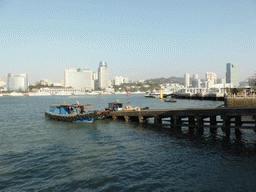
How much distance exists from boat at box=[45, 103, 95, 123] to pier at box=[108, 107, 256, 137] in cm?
513

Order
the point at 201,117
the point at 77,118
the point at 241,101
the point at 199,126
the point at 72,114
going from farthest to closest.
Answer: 1. the point at 241,101
2. the point at 72,114
3. the point at 77,118
4. the point at 201,117
5. the point at 199,126

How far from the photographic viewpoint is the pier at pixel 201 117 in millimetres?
23562

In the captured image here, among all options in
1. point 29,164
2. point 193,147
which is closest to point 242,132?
point 193,147

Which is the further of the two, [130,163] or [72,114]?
[72,114]

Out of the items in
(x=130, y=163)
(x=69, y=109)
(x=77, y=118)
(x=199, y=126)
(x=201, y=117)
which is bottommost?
(x=130, y=163)

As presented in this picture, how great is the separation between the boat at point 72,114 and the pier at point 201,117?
5.13m

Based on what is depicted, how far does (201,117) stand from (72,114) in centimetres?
2365

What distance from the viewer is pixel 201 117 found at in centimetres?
2786

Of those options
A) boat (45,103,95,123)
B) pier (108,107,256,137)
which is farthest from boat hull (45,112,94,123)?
pier (108,107,256,137)

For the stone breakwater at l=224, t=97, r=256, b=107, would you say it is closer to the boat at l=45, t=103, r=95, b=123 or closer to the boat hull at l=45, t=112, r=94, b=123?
the boat at l=45, t=103, r=95, b=123

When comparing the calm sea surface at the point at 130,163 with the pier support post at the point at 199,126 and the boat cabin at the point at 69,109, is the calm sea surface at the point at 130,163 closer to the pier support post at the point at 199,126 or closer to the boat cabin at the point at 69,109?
the pier support post at the point at 199,126

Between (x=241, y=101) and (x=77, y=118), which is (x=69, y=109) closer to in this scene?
(x=77, y=118)

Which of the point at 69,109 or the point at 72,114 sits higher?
the point at 69,109

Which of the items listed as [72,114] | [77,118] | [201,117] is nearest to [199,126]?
[201,117]
